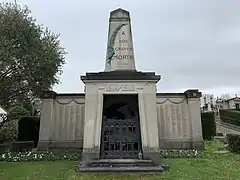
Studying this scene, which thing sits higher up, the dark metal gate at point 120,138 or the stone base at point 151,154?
the dark metal gate at point 120,138

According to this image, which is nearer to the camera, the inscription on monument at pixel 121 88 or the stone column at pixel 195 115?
the inscription on monument at pixel 121 88

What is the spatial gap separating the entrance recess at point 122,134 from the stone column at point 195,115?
553 centimetres

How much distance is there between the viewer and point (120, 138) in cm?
872

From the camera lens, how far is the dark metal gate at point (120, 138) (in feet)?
28.0

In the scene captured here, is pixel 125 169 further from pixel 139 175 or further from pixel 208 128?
pixel 208 128

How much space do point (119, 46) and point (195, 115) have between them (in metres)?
6.43

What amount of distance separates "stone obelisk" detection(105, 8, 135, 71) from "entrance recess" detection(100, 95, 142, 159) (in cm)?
107

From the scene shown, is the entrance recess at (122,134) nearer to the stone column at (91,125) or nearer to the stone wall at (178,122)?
the stone column at (91,125)

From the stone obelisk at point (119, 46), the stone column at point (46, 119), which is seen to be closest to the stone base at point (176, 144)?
the stone column at point (46, 119)

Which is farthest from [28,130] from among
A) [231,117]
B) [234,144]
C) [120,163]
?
[231,117]

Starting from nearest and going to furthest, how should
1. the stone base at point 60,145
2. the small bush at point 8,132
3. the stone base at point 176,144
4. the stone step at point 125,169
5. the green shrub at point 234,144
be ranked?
the stone step at point 125,169, the green shrub at point 234,144, the stone base at point 60,145, the stone base at point 176,144, the small bush at point 8,132

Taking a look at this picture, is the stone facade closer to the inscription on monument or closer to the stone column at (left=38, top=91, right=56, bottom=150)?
the stone column at (left=38, top=91, right=56, bottom=150)

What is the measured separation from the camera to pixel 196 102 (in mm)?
13953

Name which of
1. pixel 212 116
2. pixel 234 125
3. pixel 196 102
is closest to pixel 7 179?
pixel 196 102
